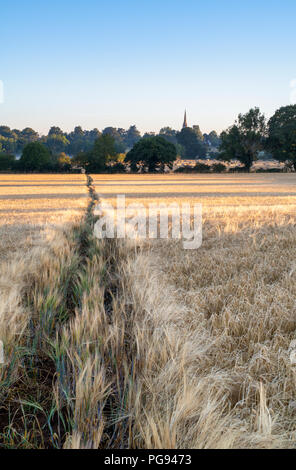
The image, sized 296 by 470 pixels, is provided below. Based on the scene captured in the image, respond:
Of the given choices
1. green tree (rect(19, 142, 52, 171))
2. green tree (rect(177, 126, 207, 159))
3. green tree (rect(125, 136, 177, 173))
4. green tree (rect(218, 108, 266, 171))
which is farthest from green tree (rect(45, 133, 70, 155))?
green tree (rect(218, 108, 266, 171))

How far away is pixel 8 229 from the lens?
319 inches

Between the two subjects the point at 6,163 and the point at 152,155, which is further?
the point at 6,163

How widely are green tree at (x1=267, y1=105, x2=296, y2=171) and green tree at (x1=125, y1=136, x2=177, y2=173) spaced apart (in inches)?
732

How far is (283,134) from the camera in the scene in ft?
180

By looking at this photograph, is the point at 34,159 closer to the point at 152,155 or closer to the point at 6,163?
the point at 6,163

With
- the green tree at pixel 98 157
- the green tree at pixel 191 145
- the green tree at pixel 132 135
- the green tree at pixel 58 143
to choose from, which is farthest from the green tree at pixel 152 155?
the green tree at pixel 132 135

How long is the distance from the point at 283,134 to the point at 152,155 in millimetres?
24036

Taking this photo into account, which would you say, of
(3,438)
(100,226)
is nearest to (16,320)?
(3,438)

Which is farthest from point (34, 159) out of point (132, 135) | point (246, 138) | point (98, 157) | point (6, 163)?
point (132, 135)

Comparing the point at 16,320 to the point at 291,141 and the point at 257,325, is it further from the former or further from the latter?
the point at 291,141

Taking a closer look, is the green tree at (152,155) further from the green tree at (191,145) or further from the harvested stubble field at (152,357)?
the green tree at (191,145)

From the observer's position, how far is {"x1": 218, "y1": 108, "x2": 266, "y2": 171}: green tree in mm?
57875

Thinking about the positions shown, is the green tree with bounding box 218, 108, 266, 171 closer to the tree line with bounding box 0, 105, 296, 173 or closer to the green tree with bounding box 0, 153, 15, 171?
the tree line with bounding box 0, 105, 296, 173
